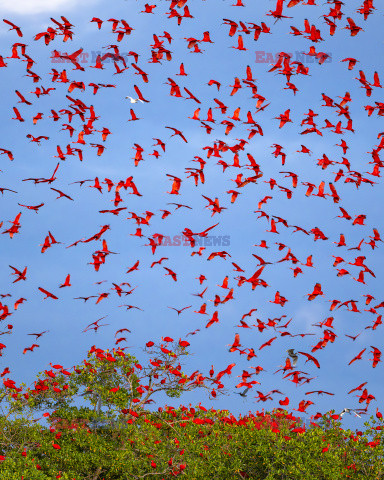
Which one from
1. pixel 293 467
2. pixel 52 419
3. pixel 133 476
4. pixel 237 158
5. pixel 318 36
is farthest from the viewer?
pixel 237 158

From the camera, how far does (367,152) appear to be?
16.9m

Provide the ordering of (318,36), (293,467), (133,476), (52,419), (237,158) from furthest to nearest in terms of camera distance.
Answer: (237,158) → (318,36) → (52,419) → (133,476) → (293,467)

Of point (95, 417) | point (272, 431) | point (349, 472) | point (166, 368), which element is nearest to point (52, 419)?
point (95, 417)

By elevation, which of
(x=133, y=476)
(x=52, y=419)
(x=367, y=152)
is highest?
(x=367, y=152)

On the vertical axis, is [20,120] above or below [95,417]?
above

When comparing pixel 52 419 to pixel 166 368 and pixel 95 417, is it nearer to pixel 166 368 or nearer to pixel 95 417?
pixel 95 417

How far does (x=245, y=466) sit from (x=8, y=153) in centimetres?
1111

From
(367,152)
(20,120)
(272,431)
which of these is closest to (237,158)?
(367,152)

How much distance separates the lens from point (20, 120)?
16.4m

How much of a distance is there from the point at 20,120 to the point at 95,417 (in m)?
8.98

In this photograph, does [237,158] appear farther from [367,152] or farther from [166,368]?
[166,368]

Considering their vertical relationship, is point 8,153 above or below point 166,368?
above

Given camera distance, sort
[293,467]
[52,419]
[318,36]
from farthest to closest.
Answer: [318,36] → [52,419] → [293,467]

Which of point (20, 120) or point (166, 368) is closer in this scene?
point (166, 368)
